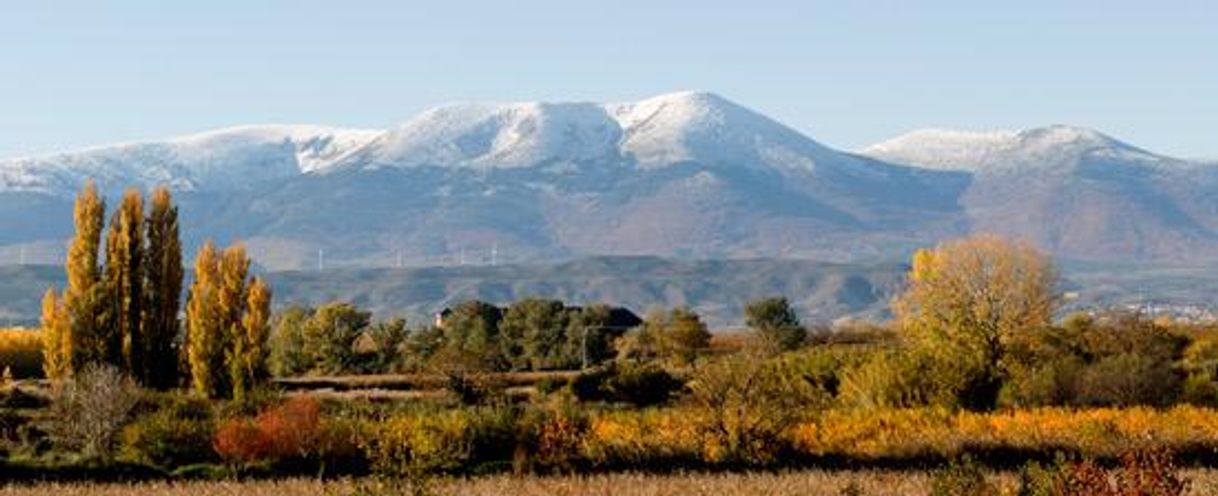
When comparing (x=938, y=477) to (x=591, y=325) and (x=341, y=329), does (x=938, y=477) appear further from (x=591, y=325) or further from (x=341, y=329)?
(x=591, y=325)

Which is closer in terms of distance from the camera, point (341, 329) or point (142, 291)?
point (142, 291)

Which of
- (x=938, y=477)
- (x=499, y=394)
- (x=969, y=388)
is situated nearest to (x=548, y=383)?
(x=499, y=394)

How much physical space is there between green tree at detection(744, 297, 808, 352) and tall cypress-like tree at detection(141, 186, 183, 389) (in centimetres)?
3422

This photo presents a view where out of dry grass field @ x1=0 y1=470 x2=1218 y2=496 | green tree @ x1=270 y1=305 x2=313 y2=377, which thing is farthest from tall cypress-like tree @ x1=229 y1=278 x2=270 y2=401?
dry grass field @ x1=0 y1=470 x2=1218 y2=496

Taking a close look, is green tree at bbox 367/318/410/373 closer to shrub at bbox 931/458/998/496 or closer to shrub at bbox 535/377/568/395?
shrub at bbox 535/377/568/395

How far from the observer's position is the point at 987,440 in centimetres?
3675

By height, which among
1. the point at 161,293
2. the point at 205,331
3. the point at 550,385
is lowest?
the point at 550,385

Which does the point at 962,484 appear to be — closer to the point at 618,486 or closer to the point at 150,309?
the point at 618,486

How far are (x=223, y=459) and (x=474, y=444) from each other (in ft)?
16.6

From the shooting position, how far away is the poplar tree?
58.2 m

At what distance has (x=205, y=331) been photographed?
59000 millimetres

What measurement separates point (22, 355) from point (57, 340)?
2274cm

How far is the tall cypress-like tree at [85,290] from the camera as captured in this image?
58531mm

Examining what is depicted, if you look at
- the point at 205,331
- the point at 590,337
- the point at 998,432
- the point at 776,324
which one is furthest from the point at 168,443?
the point at 776,324
